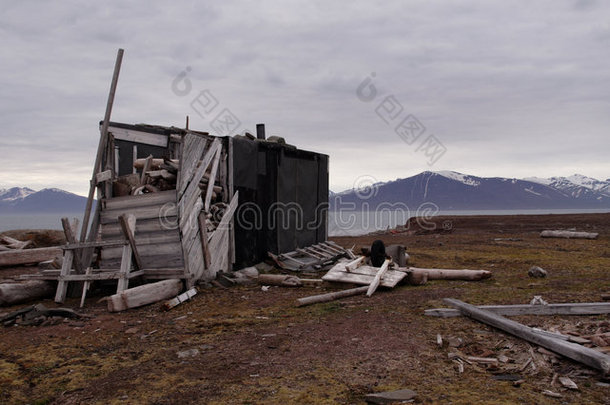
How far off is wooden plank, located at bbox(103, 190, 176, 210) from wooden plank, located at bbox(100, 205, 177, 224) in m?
0.10

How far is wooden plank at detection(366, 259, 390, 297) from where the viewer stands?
986 cm

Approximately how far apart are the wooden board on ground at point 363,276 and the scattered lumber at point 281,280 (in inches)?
38.8

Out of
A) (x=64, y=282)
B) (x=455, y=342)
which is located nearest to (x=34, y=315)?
(x=64, y=282)

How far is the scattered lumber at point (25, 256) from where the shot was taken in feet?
50.1

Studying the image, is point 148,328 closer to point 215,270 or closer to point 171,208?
point 171,208

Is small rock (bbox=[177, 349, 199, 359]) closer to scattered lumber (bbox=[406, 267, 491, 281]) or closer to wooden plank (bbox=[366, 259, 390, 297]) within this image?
wooden plank (bbox=[366, 259, 390, 297])

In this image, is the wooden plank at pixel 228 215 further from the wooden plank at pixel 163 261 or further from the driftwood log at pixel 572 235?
the driftwood log at pixel 572 235

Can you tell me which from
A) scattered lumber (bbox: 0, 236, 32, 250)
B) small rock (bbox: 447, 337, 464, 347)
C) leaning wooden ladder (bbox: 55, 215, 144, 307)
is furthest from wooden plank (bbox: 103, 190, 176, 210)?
scattered lumber (bbox: 0, 236, 32, 250)

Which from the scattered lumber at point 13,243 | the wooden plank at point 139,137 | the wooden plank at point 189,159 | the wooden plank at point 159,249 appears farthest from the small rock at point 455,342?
the scattered lumber at point 13,243

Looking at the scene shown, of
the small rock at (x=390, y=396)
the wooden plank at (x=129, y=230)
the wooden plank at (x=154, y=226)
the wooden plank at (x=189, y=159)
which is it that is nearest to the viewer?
the small rock at (x=390, y=396)

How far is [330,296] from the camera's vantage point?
9.56 meters

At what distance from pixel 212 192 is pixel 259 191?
2067 millimetres

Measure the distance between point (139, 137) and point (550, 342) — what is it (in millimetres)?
11268

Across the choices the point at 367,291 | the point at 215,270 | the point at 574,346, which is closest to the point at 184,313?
the point at 215,270
